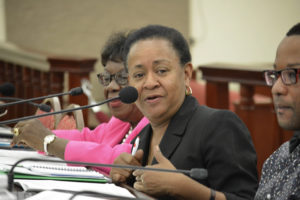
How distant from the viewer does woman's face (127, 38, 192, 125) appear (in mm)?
2104

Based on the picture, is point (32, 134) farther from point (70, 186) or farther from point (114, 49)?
point (70, 186)

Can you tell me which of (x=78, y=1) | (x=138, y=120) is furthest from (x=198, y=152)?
(x=78, y=1)

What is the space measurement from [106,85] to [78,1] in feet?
Answer: 14.7

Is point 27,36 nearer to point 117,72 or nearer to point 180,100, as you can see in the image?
point 117,72

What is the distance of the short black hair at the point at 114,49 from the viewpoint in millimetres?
2723

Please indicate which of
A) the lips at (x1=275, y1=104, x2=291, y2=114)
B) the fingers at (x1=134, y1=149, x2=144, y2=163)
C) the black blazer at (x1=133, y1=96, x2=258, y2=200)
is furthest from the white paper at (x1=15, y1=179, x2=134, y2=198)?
the lips at (x1=275, y1=104, x2=291, y2=114)

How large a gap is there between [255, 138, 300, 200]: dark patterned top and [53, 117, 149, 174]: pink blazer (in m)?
0.68

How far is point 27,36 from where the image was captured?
22.9ft

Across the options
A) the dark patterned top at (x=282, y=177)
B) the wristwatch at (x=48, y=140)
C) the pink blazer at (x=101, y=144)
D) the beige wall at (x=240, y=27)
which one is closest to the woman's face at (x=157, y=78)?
the pink blazer at (x=101, y=144)

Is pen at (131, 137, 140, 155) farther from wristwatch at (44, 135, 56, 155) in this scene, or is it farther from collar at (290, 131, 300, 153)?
collar at (290, 131, 300, 153)

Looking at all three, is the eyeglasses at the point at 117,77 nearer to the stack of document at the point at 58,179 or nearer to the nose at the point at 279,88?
the stack of document at the point at 58,179

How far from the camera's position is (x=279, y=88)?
67.4 inches

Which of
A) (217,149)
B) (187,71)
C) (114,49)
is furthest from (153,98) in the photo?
(114,49)

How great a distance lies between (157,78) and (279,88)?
53 cm
